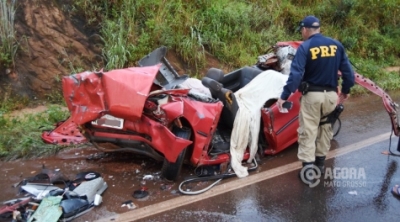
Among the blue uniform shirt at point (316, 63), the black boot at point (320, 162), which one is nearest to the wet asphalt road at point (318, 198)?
the black boot at point (320, 162)

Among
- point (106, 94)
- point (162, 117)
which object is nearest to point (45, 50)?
point (106, 94)

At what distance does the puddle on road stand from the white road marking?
10 cm

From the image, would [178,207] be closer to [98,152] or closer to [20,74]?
[98,152]

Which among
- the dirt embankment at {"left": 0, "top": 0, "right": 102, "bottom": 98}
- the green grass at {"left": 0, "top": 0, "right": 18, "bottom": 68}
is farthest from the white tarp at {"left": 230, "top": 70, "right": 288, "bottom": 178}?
the green grass at {"left": 0, "top": 0, "right": 18, "bottom": 68}

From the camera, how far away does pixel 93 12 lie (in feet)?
24.9

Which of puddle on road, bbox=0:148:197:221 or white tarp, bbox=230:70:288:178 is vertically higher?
white tarp, bbox=230:70:288:178

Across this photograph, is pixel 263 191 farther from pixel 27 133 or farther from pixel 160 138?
pixel 27 133

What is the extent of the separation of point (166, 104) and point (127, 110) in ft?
1.32

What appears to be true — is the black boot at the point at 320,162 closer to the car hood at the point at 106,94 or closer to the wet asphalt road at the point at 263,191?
the wet asphalt road at the point at 263,191

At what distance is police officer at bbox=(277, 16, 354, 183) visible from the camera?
162 inches

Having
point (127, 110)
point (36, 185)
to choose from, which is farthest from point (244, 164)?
point (36, 185)

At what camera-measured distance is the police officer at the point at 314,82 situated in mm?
4109

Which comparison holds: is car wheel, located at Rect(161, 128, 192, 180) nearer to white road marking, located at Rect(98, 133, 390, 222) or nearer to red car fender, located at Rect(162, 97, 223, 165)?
red car fender, located at Rect(162, 97, 223, 165)

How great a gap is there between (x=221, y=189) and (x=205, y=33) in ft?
15.9
